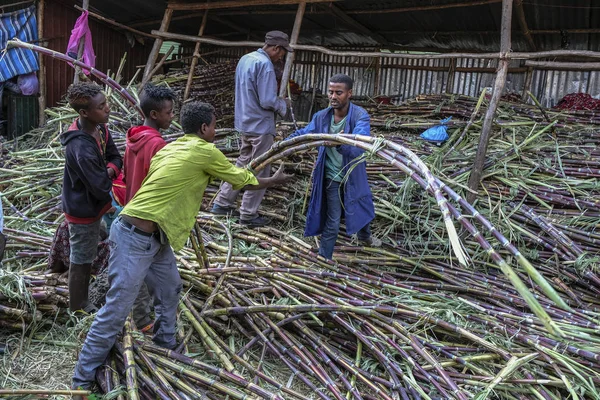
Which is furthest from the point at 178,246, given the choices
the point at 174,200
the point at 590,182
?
the point at 590,182

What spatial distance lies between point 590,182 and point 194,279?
3426 mm

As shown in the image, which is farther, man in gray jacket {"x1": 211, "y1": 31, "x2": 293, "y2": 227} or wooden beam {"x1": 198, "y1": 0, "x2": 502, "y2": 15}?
wooden beam {"x1": 198, "y1": 0, "x2": 502, "y2": 15}

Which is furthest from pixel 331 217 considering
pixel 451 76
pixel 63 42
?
pixel 63 42

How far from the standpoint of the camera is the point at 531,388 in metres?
2.36

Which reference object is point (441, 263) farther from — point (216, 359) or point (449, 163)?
point (216, 359)

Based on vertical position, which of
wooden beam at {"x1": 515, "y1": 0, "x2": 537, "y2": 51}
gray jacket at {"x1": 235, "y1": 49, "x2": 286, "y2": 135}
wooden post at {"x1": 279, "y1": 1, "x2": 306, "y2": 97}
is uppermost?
wooden beam at {"x1": 515, "y1": 0, "x2": 537, "y2": 51}

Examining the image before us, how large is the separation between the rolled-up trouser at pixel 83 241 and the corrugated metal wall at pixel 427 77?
6.91 meters

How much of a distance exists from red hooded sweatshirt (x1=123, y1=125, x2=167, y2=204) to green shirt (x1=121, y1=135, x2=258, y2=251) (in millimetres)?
158

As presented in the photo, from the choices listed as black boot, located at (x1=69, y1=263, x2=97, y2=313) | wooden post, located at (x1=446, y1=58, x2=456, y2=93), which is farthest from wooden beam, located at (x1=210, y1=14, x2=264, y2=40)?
black boot, located at (x1=69, y1=263, x2=97, y2=313)

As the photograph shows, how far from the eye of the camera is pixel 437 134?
18.4 ft

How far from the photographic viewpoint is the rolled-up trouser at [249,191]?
14.5 feet

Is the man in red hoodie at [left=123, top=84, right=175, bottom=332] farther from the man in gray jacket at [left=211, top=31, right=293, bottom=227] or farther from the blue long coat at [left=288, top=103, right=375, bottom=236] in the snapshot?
the man in gray jacket at [left=211, top=31, right=293, bottom=227]

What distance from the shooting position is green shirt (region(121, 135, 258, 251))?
2432mm

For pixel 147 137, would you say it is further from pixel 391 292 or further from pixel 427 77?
pixel 427 77
